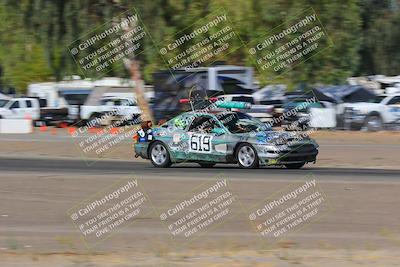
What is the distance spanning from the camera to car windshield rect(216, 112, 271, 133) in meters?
21.2

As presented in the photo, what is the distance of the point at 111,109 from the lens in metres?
44.2

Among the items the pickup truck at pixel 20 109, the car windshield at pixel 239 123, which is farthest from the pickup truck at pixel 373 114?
the car windshield at pixel 239 123

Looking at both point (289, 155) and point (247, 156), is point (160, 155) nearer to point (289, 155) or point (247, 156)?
point (247, 156)

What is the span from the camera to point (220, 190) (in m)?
16.9

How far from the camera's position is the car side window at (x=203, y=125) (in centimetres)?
2150

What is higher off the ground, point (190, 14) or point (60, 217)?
point (190, 14)

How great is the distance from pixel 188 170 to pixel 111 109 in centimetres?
2325

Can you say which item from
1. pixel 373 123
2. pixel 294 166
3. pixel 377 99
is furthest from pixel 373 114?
pixel 294 166

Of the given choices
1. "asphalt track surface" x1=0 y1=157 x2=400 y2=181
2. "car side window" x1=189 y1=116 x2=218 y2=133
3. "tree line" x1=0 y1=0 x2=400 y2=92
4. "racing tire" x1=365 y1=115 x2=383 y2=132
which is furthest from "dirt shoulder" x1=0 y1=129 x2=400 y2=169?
"car side window" x1=189 y1=116 x2=218 y2=133

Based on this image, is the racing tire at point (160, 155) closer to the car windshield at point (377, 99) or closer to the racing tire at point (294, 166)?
the racing tire at point (294, 166)

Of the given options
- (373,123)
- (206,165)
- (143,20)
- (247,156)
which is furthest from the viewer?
(373,123)

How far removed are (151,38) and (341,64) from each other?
11.3 m

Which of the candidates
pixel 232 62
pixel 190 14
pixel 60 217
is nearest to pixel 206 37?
pixel 190 14

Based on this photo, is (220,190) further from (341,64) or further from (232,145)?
(341,64)
